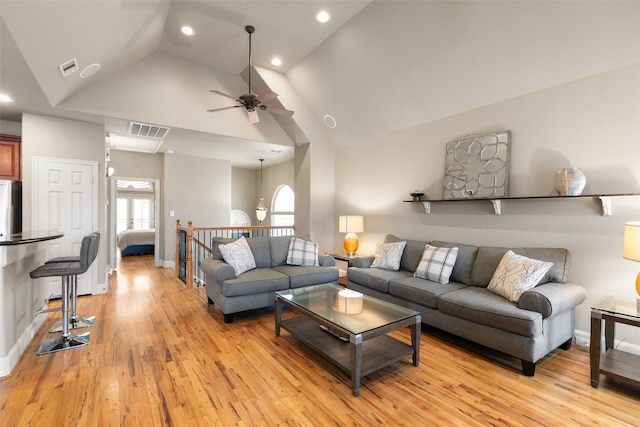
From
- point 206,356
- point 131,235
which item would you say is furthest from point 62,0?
point 131,235

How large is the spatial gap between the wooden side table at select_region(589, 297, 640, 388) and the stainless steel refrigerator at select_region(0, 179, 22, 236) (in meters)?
5.91

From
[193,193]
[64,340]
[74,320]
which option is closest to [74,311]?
[74,320]

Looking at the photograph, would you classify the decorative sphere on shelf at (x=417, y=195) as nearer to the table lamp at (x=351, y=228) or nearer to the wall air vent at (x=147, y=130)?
the table lamp at (x=351, y=228)

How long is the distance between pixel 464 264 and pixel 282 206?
21.4 ft

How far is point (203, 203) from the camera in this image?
726 centimetres

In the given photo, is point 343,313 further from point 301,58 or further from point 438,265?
point 301,58

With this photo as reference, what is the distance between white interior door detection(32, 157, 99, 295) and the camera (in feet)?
13.1

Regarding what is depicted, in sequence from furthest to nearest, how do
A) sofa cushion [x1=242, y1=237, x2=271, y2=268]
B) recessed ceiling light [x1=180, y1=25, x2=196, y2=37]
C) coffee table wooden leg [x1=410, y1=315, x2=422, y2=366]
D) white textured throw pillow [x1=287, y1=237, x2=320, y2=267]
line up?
white textured throw pillow [x1=287, y1=237, x2=320, y2=267], sofa cushion [x1=242, y1=237, x2=271, y2=268], recessed ceiling light [x1=180, y1=25, x2=196, y2=37], coffee table wooden leg [x1=410, y1=315, x2=422, y2=366]

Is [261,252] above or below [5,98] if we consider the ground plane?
below

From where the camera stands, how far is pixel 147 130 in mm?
4781

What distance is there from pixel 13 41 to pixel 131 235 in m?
6.84

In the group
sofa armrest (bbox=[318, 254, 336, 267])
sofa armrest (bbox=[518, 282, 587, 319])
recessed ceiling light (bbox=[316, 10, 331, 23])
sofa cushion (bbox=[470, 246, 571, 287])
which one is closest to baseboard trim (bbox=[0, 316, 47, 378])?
sofa armrest (bbox=[318, 254, 336, 267])

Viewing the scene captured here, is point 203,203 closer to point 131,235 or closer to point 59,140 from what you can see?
point 131,235

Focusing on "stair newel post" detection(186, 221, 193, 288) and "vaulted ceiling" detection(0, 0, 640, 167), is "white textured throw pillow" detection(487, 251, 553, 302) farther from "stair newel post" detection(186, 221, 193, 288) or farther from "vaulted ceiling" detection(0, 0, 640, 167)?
"stair newel post" detection(186, 221, 193, 288)
